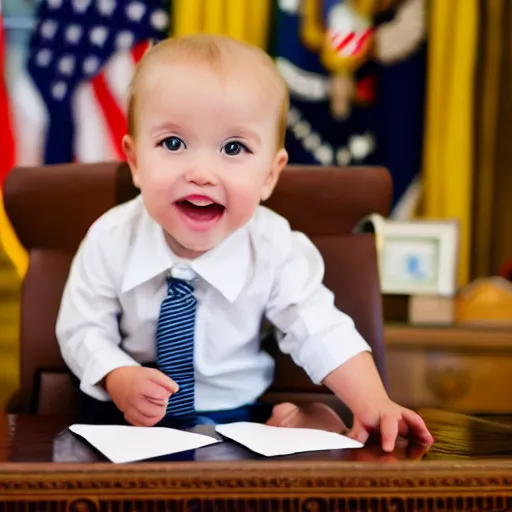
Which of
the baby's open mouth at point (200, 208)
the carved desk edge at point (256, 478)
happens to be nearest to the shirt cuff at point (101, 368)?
the baby's open mouth at point (200, 208)

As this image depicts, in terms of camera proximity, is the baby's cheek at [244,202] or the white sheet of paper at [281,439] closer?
the white sheet of paper at [281,439]

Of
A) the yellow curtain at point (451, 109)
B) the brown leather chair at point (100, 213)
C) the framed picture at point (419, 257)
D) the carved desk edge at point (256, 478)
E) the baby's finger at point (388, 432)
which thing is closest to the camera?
the carved desk edge at point (256, 478)

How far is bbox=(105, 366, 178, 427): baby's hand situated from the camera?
0.92m

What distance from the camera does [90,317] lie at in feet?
3.59

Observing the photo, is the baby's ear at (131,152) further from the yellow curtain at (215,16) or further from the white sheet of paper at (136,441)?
the yellow curtain at (215,16)

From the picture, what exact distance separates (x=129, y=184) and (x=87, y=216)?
9cm

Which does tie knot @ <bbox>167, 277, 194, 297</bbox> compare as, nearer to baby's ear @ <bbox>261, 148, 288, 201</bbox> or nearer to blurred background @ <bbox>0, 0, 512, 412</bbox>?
baby's ear @ <bbox>261, 148, 288, 201</bbox>

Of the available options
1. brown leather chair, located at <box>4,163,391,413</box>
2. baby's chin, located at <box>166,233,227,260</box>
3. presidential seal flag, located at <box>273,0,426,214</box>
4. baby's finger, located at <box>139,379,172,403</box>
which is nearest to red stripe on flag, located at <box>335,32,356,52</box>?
presidential seal flag, located at <box>273,0,426,214</box>

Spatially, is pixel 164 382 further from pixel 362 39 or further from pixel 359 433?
pixel 362 39

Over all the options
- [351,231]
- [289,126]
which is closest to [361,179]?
[351,231]

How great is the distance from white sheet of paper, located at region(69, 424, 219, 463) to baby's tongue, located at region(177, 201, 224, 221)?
0.95ft

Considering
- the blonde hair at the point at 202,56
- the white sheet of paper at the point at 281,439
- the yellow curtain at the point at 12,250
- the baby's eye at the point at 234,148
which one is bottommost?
the yellow curtain at the point at 12,250

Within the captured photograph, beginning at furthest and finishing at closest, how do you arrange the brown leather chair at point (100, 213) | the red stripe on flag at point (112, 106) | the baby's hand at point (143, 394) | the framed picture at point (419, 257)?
the red stripe on flag at point (112, 106) → the framed picture at point (419, 257) → the brown leather chair at point (100, 213) → the baby's hand at point (143, 394)

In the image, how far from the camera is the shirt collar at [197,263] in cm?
109
